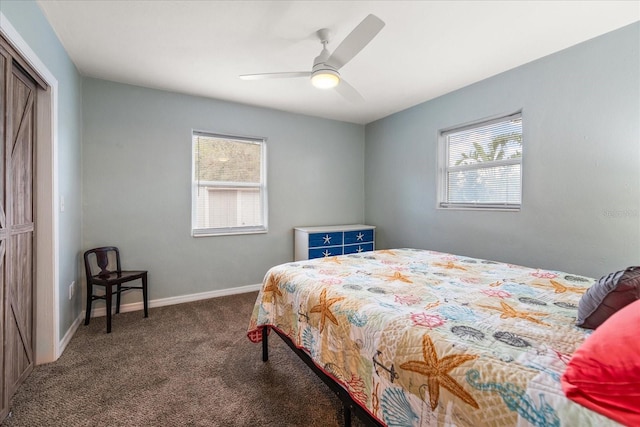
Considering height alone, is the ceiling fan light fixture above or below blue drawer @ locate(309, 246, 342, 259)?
above

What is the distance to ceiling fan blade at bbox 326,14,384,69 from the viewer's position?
66.3 inches

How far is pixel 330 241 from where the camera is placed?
392 cm

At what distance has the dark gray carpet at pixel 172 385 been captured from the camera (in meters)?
1.59

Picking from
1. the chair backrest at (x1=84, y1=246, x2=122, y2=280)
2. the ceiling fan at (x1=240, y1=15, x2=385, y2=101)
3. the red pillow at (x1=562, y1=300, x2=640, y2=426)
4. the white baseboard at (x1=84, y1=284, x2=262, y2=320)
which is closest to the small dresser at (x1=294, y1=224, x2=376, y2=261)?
the white baseboard at (x1=84, y1=284, x2=262, y2=320)

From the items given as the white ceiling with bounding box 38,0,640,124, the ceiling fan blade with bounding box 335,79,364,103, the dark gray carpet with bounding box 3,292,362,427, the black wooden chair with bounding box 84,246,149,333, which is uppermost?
the white ceiling with bounding box 38,0,640,124

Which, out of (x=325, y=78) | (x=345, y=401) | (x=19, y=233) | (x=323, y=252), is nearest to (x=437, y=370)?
(x=345, y=401)

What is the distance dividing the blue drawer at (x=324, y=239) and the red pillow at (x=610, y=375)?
309 cm

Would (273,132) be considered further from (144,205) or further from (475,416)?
(475,416)

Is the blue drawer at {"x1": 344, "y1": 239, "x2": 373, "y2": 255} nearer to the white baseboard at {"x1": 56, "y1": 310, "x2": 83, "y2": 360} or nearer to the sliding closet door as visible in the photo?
the white baseboard at {"x1": 56, "y1": 310, "x2": 83, "y2": 360}

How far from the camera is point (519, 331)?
3.63 ft

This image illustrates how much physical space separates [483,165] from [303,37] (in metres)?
2.27

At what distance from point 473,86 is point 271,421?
352cm

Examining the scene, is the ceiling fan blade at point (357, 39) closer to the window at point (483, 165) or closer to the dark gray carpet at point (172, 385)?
the window at point (483, 165)

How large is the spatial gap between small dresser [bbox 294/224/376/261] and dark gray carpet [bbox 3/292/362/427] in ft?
4.72
